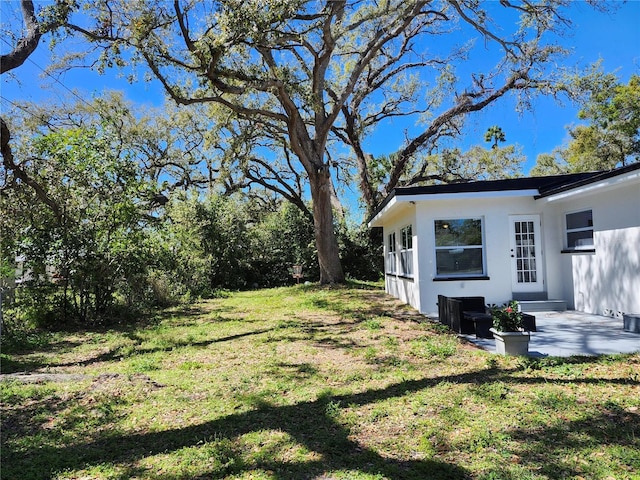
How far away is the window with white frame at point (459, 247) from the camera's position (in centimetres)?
974

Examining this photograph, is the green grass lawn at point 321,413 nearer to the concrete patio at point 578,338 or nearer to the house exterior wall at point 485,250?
the concrete patio at point 578,338

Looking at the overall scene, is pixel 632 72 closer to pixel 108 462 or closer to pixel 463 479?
pixel 463 479

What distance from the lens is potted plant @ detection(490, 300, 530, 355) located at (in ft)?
18.5

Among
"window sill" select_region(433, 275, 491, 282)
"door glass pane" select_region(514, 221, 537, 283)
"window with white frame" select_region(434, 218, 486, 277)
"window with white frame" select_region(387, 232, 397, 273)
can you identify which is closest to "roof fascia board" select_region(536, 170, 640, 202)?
"door glass pane" select_region(514, 221, 537, 283)

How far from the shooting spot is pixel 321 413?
4.14 metres

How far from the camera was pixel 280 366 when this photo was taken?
588cm

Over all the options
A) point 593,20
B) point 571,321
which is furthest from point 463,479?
point 593,20

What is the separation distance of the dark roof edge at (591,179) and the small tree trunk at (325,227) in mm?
8528

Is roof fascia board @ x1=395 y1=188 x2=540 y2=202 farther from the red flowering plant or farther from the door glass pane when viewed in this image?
the red flowering plant

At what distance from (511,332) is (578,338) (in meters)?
1.81

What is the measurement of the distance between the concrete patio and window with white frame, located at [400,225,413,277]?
11.5 ft

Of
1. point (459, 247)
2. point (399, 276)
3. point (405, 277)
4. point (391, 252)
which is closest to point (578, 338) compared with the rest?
point (459, 247)

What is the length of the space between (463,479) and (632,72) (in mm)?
27166

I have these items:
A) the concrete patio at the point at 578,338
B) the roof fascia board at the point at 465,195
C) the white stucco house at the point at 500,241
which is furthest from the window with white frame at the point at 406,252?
the concrete patio at the point at 578,338
